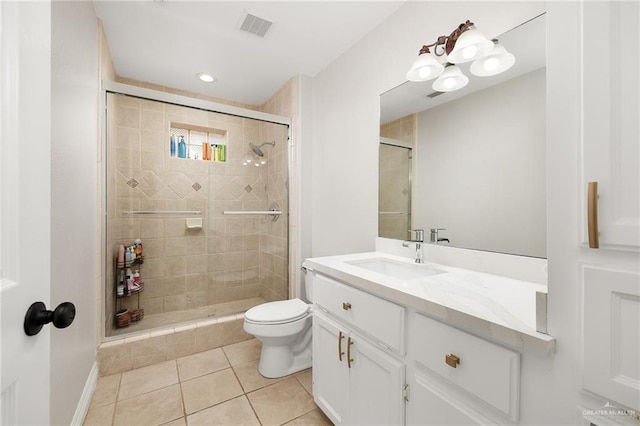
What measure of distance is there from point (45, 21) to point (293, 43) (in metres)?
1.83

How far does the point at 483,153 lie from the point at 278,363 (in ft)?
6.11

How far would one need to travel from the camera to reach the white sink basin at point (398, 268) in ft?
4.70

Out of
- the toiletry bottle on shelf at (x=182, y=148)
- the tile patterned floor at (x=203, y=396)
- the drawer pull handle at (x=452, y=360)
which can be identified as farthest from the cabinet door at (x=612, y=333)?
the toiletry bottle on shelf at (x=182, y=148)

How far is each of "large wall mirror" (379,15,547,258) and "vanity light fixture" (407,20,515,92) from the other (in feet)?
0.12

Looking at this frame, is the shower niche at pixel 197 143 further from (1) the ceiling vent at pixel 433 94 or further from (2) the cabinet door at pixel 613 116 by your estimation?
(2) the cabinet door at pixel 613 116

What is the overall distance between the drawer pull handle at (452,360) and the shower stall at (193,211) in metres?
2.02

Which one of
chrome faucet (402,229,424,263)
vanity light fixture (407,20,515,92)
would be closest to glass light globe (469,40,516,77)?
vanity light fixture (407,20,515,92)

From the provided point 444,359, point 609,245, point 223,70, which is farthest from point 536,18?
point 223,70

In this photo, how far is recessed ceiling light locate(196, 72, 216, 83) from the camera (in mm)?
2584

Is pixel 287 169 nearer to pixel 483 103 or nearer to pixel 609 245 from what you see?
pixel 483 103

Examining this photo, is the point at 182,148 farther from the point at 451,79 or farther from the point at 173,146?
the point at 451,79

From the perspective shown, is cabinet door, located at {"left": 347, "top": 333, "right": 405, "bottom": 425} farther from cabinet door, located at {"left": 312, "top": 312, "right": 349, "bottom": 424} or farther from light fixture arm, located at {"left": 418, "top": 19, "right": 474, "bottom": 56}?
light fixture arm, located at {"left": 418, "top": 19, "right": 474, "bottom": 56}

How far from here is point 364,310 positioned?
1.14 metres

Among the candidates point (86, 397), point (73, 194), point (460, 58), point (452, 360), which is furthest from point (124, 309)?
point (460, 58)
